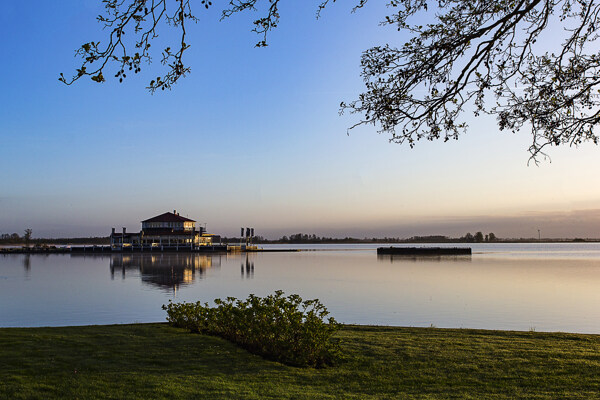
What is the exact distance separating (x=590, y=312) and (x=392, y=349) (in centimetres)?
1440

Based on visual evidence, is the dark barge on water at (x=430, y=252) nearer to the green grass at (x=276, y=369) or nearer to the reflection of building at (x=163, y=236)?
the reflection of building at (x=163, y=236)

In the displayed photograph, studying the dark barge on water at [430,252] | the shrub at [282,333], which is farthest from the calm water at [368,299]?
the dark barge on water at [430,252]

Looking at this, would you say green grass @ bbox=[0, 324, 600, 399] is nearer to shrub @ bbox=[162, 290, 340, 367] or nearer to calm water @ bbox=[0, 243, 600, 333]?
shrub @ bbox=[162, 290, 340, 367]

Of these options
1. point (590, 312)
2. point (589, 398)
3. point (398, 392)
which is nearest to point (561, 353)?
point (589, 398)

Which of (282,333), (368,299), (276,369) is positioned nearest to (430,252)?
(368,299)

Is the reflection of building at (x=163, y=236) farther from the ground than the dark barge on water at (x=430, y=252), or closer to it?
A: farther from the ground

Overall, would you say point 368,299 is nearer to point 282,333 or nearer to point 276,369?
point 282,333

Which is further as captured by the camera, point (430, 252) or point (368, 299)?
point (430, 252)

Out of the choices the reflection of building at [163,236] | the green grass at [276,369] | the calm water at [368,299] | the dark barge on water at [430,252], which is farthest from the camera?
the reflection of building at [163,236]

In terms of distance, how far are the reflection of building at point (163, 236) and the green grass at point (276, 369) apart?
7745 cm

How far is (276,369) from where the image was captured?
7211 millimetres

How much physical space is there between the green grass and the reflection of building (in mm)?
77451

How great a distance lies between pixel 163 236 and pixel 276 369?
3212 inches

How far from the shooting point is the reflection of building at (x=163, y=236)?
84938 mm
